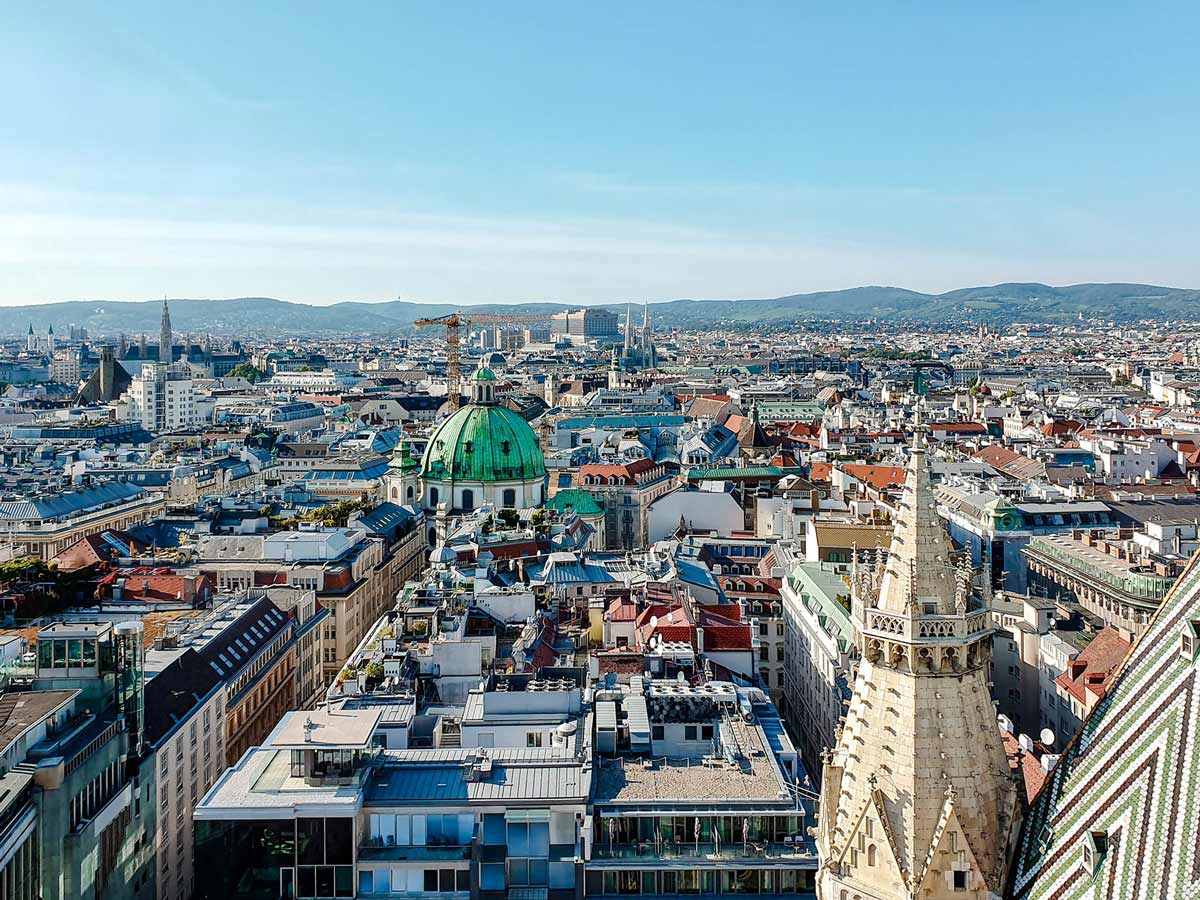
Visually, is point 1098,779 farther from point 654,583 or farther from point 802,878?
point 654,583

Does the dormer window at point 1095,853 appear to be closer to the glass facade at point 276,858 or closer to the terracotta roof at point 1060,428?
the glass facade at point 276,858

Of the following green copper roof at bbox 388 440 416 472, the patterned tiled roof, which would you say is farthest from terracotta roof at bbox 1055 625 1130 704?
green copper roof at bbox 388 440 416 472

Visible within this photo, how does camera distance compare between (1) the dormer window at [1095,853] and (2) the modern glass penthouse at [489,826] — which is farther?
(2) the modern glass penthouse at [489,826]

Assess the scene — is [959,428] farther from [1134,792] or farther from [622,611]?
[1134,792]

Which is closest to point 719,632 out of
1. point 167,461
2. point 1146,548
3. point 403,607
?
point 403,607

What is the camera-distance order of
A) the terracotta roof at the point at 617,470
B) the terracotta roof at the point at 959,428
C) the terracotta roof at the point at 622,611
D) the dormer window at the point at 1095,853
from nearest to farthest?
the dormer window at the point at 1095,853 < the terracotta roof at the point at 622,611 < the terracotta roof at the point at 617,470 < the terracotta roof at the point at 959,428

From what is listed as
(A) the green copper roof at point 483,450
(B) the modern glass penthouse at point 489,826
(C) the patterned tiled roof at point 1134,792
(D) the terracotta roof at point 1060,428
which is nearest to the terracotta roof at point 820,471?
(A) the green copper roof at point 483,450

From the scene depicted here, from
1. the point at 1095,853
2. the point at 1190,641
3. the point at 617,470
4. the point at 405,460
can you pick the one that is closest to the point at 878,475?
the point at 617,470
